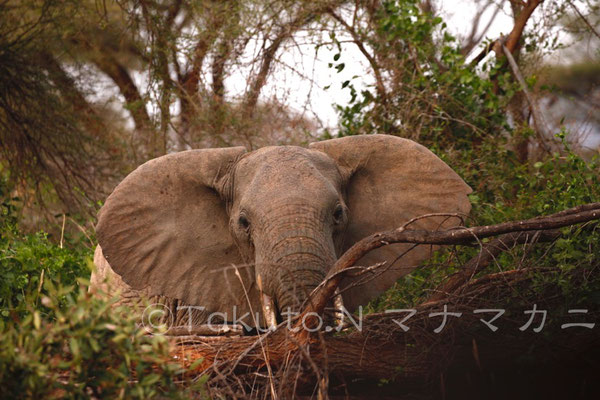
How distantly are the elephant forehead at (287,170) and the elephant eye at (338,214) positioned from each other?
0.12 metres

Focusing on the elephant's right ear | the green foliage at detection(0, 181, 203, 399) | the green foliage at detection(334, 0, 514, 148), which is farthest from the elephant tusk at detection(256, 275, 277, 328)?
the green foliage at detection(334, 0, 514, 148)

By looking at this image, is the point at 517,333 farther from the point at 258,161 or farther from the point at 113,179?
the point at 113,179

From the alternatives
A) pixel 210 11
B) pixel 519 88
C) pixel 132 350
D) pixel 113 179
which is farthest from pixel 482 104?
pixel 132 350

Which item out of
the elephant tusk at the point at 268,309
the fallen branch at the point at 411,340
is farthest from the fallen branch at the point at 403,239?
the elephant tusk at the point at 268,309

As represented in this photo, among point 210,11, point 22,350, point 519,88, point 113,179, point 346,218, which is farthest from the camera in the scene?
point 113,179

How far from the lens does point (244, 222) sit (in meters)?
4.86

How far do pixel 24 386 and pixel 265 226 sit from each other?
1.92 meters

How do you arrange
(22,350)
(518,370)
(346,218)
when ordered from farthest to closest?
(346,218) < (518,370) < (22,350)

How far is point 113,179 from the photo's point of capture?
1065 cm

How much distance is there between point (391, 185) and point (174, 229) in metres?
1.38

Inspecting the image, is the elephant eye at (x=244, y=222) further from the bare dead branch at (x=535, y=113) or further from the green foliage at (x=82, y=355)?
the bare dead branch at (x=535, y=113)

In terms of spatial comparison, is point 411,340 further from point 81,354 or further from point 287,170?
point 81,354

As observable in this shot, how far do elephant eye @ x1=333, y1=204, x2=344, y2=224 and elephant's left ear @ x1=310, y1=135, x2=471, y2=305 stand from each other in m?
0.36

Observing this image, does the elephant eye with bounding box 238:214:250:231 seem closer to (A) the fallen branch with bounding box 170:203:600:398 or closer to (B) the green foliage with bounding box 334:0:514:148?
(A) the fallen branch with bounding box 170:203:600:398
